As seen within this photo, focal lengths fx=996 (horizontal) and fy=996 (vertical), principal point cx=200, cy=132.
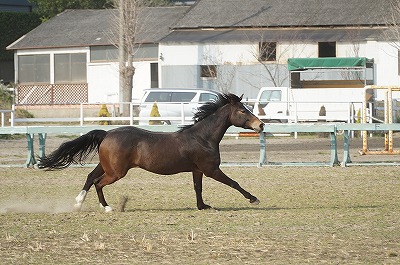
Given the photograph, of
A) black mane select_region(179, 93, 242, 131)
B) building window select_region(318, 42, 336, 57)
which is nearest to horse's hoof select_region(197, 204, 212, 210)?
black mane select_region(179, 93, 242, 131)

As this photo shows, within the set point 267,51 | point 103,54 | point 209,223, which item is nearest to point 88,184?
point 209,223

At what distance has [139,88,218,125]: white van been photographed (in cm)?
3562

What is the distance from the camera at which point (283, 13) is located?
5175 cm

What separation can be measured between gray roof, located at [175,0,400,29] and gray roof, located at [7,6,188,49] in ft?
8.75

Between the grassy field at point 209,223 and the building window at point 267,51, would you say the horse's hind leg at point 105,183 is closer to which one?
the grassy field at point 209,223

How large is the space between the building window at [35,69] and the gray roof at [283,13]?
986 centimetres

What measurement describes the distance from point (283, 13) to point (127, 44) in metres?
8.91

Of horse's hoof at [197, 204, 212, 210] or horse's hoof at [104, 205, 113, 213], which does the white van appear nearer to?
horse's hoof at [197, 204, 212, 210]

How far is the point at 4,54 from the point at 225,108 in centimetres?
4972

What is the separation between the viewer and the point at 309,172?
20656 mm

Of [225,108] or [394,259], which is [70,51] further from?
[394,259]

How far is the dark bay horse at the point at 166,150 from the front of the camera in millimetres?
13812

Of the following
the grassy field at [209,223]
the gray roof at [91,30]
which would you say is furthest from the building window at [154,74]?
the grassy field at [209,223]

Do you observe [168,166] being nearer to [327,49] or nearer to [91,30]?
[327,49]
